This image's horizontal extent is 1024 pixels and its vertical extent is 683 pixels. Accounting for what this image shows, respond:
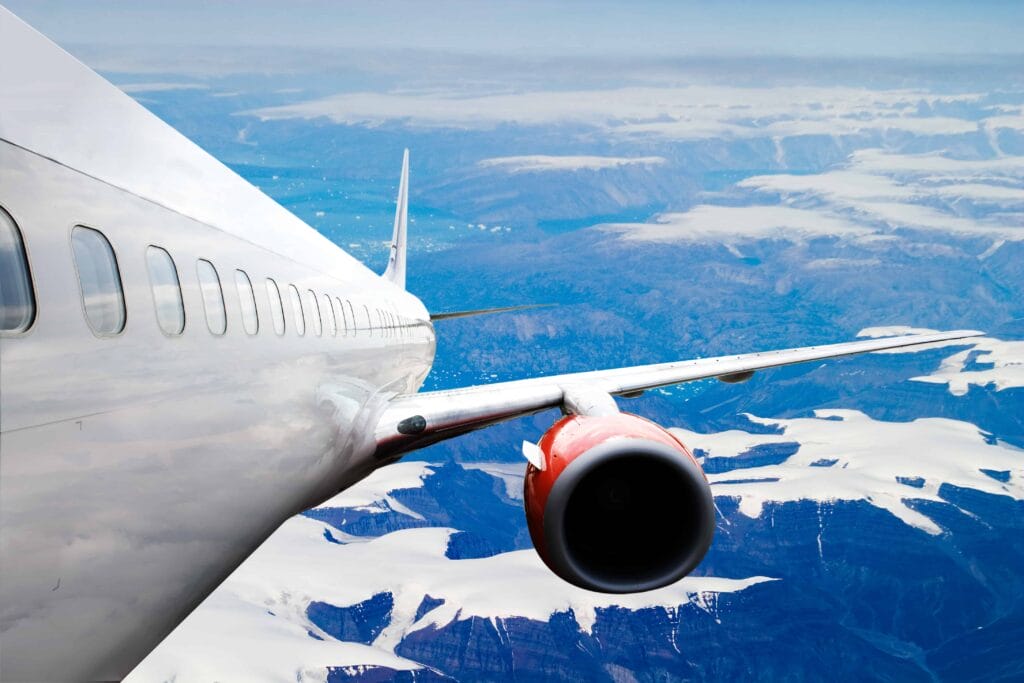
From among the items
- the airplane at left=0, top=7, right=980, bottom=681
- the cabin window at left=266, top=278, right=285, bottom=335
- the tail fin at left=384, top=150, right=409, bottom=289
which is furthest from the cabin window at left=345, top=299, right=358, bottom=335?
the tail fin at left=384, top=150, right=409, bottom=289

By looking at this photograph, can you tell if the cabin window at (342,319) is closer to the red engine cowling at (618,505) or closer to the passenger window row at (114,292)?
the passenger window row at (114,292)

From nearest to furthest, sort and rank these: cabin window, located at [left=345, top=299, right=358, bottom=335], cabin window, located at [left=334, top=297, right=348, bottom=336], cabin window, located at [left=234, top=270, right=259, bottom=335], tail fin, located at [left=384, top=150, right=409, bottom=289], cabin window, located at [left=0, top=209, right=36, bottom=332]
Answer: cabin window, located at [left=0, top=209, right=36, bottom=332]
cabin window, located at [left=234, top=270, right=259, bottom=335]
cabin window, located at [left=334, top=297, right=348, bottom=336]
cabin window, located at [left=345, top=299, right=358, bottom=335]
tail fin, located at [left=384, top=150, right=409, bottom=289]

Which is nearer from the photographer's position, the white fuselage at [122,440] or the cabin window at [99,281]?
the white fuselage at [122,440]

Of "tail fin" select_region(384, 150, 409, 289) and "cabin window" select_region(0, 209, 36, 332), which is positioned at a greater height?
"cabin window" select_region(0, 209, 36, 332)

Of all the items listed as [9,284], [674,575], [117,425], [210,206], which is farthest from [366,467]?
[9,284]

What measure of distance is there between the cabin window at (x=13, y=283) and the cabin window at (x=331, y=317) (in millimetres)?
6943

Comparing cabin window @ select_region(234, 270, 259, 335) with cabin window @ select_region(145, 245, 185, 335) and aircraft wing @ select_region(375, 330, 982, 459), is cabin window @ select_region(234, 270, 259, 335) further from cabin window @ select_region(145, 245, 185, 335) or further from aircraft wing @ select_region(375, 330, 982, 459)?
aircraft wing @ select_region(375, 330, 982, 459)

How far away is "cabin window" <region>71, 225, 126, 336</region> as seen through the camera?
495cm

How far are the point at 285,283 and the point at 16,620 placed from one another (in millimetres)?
5669

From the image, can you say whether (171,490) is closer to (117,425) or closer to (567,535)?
(117,425)

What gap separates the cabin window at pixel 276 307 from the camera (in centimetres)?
873

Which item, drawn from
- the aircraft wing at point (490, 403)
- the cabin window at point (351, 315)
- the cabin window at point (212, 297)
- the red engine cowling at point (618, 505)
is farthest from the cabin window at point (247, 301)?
the cabin window at point (351, 315)

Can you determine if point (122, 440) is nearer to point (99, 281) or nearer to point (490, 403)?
point (99, 281)

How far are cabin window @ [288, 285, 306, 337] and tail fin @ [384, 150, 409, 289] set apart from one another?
828 inches
